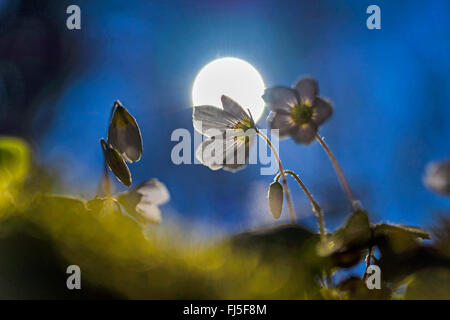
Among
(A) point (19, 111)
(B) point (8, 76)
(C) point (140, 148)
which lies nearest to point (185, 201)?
(C) point (140, 148)

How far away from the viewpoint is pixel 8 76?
1894 millimetres

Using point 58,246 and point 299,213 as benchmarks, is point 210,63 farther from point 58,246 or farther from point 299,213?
point 58,246

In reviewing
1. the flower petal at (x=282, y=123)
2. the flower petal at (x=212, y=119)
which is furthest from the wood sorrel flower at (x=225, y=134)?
the flower petal at (x=282, y=123)

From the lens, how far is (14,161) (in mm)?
399

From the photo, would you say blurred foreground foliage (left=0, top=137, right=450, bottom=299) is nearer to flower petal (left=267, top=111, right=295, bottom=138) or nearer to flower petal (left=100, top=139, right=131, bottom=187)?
flower petal (left=100, top=139, right=131, bottom=187)

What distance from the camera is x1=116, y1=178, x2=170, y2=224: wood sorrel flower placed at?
17.6 inches

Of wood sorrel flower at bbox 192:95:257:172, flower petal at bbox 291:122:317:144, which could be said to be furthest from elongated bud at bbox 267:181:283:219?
flower petal at bbox 291:122:317:144

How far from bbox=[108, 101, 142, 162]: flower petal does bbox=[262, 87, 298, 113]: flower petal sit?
18 cm

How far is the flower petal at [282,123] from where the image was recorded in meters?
0.60

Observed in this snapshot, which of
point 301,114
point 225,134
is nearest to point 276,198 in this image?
point 225,134

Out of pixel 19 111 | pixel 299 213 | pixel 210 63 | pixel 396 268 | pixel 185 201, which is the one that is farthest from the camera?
pixel 19 111

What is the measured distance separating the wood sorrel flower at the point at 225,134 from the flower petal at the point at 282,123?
0.33 ft

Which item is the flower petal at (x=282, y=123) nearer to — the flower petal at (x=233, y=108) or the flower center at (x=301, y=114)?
the flower center at (x=301, y=114)
